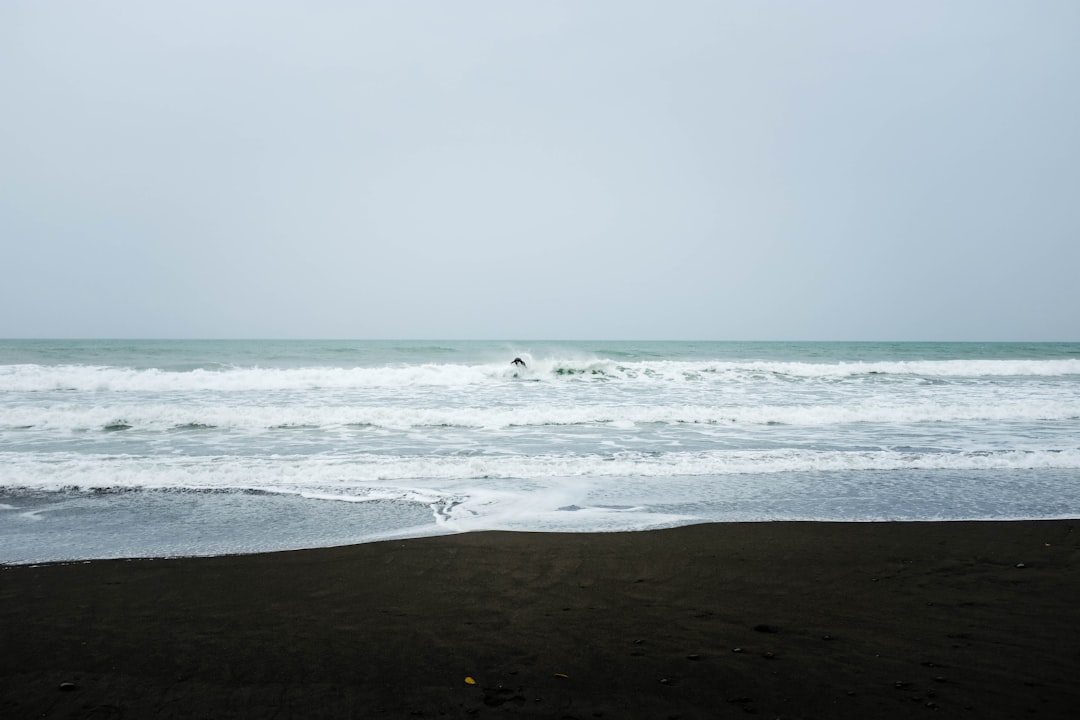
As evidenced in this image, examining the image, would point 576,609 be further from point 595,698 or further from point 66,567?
point 66,567

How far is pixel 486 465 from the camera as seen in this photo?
353 inches

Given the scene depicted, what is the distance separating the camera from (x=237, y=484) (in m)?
8.03

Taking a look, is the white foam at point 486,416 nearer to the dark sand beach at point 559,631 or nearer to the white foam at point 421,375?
the white foam at point 421,375

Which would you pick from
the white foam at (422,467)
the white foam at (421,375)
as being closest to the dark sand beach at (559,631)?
the white foam at (422,467)

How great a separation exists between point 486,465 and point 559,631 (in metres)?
5.37

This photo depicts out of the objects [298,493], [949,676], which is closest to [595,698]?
[949,676]

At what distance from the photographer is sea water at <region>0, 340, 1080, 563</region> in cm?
638

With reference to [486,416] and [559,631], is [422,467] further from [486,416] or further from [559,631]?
[559,631]

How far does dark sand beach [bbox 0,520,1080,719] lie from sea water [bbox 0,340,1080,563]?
0.97 metres

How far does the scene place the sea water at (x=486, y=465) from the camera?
20.9 ft

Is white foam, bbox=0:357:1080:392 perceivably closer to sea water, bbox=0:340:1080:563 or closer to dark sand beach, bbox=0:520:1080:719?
sea water, bbox=0:340:1080:563

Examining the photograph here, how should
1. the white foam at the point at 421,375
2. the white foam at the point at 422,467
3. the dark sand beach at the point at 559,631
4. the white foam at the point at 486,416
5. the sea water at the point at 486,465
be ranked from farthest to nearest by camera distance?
the white foam at the point at 421,375, the white foam at the point at 486,416, the white foam at the point at 422,467, the sea water at the point at 486,465, the dark sand beach at the point at 559,631

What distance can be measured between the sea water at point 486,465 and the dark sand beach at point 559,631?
0.97 meters

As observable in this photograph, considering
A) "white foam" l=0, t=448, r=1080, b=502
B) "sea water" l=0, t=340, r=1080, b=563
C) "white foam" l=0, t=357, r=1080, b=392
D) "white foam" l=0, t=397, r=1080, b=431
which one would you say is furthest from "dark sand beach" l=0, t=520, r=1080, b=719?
"white foam" l=0, t=357, r=1080, b=392
